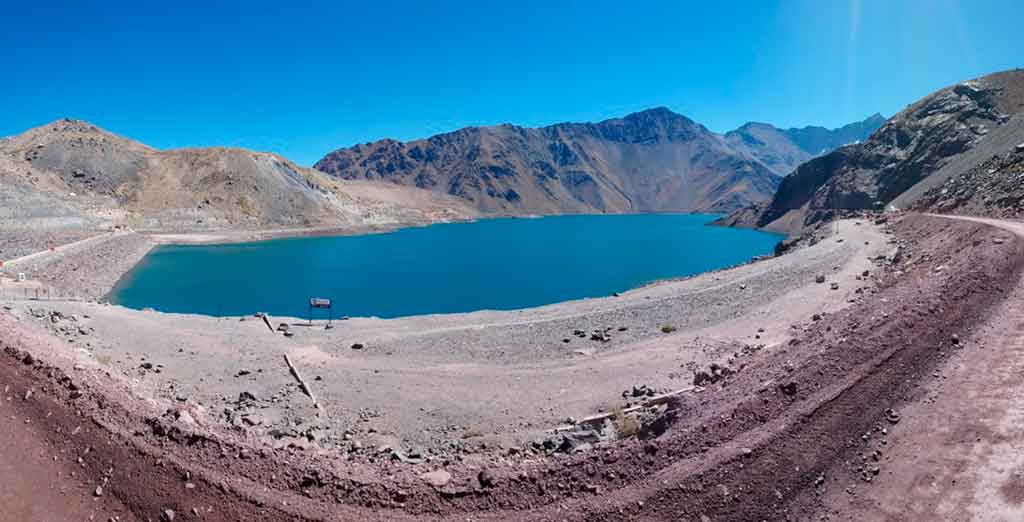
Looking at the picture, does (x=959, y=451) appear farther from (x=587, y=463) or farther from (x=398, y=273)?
(x=398, y=273)

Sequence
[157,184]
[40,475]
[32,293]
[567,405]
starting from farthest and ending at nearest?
[157,184] → [32,293] → [567,405] → [40,475]

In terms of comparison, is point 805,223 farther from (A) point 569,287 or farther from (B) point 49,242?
(B) point 49,242

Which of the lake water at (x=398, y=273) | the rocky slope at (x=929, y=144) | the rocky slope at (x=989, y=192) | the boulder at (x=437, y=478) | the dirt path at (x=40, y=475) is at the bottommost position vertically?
the lake water at (x=398, y=273)

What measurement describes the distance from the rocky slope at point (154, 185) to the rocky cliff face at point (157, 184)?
211mm

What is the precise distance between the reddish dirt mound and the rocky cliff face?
101335 millimetres

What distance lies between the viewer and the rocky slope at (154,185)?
102500mm

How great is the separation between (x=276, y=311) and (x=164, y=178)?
11477 centimetres

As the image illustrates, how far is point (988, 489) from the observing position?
7.11 meters

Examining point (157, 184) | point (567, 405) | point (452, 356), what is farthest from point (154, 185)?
point (567, 405)

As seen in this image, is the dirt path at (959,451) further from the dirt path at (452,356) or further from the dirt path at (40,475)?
the dirt path at (40,475)

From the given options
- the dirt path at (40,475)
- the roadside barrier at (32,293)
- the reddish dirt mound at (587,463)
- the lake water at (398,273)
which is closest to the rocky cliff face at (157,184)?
the lake water at (398,273)

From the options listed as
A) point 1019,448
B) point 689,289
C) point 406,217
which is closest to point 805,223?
point 689,289

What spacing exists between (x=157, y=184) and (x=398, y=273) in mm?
96193

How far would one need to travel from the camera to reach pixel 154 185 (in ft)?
419
